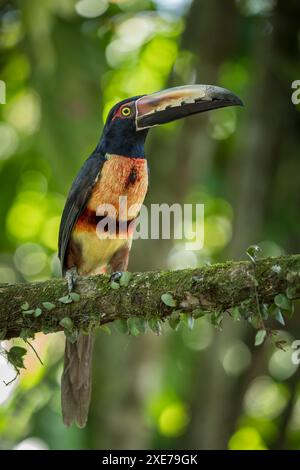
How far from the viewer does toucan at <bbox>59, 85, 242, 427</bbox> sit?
5.07 meters

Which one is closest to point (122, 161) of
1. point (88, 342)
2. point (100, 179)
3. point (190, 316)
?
point (100, 179)

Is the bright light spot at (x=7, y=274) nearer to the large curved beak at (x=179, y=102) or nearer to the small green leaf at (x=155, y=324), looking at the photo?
the large curved beak at (x=179, y=102)

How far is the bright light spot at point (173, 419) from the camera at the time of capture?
363 inches

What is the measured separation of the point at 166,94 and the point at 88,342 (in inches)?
67.2

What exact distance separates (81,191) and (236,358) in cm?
361

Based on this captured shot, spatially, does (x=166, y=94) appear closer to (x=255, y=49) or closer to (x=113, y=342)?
(x=113, y=342)

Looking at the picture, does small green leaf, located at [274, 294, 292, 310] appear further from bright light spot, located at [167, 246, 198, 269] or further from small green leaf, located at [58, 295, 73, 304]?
bright light spot, located at [167, 246, 198, 269]

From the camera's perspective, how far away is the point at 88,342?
5.40m

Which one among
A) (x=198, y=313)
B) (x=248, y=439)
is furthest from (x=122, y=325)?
(x=248, y=439)

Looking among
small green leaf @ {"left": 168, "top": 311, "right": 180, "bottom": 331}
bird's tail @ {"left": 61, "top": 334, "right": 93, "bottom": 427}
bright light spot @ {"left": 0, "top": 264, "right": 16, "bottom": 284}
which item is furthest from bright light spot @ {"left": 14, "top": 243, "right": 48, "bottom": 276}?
small green leaf @ {"left": 168, "top": 311, "right": 180, "bottom": 331}

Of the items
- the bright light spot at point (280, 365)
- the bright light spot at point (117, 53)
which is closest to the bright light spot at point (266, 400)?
the bright light spot at point (280, 365)

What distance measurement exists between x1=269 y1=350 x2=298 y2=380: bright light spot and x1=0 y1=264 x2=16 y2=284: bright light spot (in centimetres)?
285

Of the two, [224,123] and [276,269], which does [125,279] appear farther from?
[224,123]

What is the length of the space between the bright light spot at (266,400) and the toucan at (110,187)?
13.0ft
